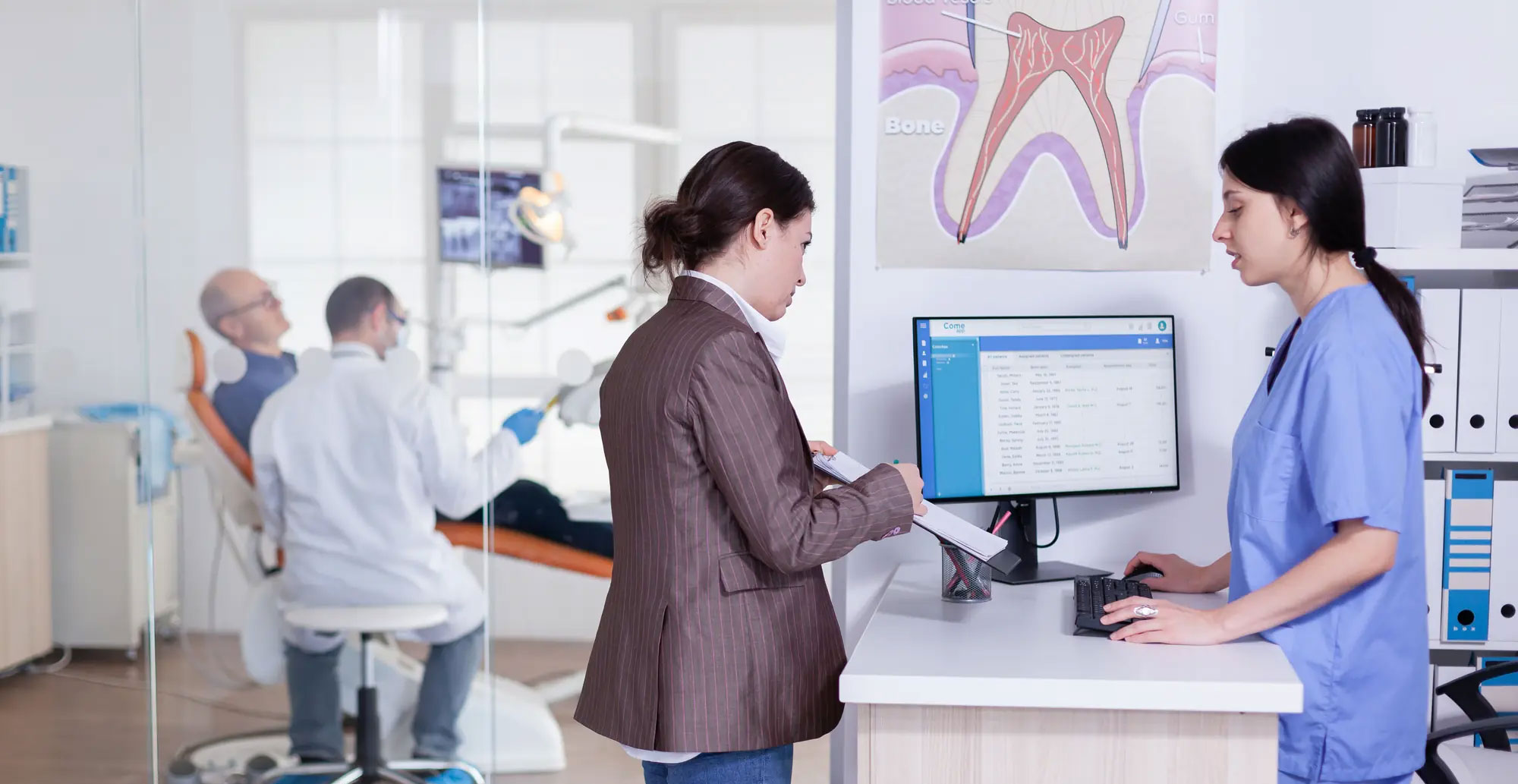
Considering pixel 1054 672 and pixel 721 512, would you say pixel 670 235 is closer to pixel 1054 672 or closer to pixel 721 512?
pixel 721 512

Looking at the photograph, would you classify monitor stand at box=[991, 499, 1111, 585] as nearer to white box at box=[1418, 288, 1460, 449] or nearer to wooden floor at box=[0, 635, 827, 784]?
white box at box=[1418, 288, 1460, 449]

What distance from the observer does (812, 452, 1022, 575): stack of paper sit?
1.62m

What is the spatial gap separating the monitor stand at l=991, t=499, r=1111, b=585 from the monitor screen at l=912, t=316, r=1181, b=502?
7cm

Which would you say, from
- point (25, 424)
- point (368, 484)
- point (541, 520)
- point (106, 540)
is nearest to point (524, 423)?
point (541, 520)

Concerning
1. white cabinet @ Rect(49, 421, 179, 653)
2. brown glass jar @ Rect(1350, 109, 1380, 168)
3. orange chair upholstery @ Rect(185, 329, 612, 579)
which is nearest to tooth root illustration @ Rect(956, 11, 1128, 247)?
brown glass jar @ Rect(1350, 109, 1380, 168)

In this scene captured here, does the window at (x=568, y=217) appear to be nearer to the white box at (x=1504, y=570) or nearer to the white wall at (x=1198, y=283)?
the white wall at (x=1198, y=283)

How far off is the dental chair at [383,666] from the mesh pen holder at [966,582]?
1.29m

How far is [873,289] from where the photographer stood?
2.30 m

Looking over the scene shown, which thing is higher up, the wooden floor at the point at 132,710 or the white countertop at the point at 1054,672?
the white countertop at the point at 1054,672

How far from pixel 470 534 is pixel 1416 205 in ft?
7.32

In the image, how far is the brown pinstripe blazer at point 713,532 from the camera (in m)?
1.40

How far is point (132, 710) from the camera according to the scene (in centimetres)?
308

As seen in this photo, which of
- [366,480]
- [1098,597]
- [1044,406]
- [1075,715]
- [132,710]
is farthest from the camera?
[132,710]

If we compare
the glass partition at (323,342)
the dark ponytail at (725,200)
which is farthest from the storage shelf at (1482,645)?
the dark ponytail at (725,200)
